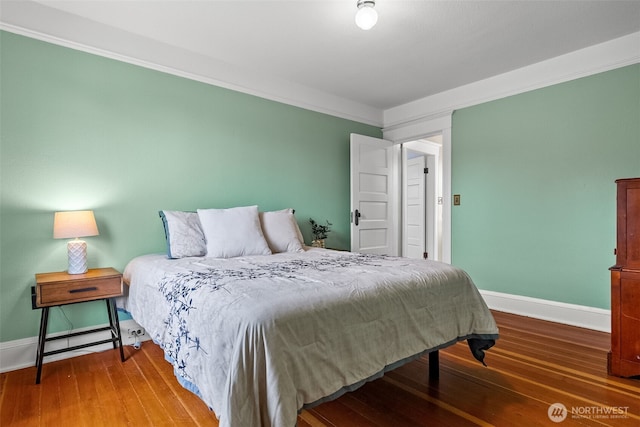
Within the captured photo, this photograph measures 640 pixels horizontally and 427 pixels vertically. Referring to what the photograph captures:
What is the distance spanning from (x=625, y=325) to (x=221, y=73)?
12.3 ft

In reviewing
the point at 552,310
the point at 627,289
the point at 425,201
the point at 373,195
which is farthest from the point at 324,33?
the point at 425,201

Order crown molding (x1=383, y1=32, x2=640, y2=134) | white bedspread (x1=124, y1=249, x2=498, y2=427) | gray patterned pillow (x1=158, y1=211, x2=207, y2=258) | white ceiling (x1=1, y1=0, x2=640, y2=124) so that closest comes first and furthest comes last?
white bedspread (x1=124, y1=249, x2=498, y2=427) → white ceiling (x1=1, y1=0, x2=640, y2=124) → gray patterned pillow (x1=158, y1=211, x2=207, y2=258) → crown molding (x1=383, y1=32, x2=640, y2=134)

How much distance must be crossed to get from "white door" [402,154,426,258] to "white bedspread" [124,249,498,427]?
370 cm

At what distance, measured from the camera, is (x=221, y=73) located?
3.31 m

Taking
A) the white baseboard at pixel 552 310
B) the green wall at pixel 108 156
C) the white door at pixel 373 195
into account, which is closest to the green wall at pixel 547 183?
the white baseboard at pixel 552 310

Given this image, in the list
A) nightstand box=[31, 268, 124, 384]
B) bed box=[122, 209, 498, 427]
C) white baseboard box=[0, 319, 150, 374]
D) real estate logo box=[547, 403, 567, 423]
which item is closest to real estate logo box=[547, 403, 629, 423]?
real estate logo box=[547, 403, 567, 423]

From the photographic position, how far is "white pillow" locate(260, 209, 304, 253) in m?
3.04

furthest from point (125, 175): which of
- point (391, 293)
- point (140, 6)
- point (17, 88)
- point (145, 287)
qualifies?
point (391, 293)

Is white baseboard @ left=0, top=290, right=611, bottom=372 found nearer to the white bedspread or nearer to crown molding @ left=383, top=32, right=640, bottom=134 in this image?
the white bedspread

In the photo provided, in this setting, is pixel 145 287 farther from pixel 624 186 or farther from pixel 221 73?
pixel 624 186

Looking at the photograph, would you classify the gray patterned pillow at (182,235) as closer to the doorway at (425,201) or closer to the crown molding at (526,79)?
the crown molding at (526,79)

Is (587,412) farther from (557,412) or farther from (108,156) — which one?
(108,156)

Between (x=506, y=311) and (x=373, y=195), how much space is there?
6.65 ft

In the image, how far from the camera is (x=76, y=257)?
2.36 metres
